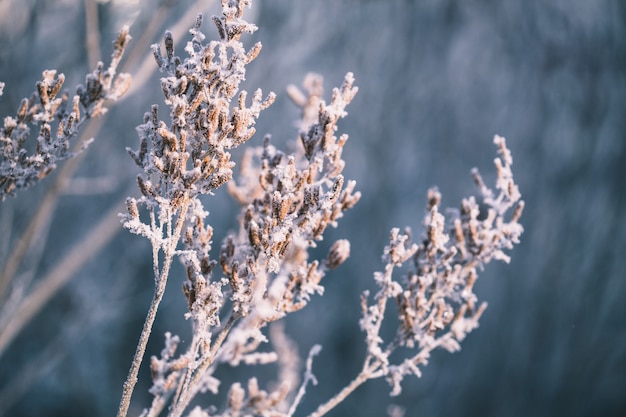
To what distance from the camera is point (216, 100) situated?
1.18 m

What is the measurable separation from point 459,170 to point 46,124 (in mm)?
4898

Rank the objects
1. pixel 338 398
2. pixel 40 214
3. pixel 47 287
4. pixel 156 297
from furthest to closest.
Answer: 1. pixel 47 287
2. pixel 40 214
3. pixel 338 398
4. pixel 156 297

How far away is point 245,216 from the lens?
1.41 meters

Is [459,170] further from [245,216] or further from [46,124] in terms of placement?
[46,124]

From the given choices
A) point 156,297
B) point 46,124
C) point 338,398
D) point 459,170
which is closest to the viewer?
point 156,297

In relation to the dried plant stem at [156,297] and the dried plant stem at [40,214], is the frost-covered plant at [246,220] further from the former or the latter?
the dried plant stem at [40,214]

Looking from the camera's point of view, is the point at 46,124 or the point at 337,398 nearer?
the point at 46,124

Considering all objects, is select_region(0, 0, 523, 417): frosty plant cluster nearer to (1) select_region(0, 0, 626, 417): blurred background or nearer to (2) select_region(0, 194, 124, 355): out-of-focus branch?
(2) select_region(0, 194, 124, 355): out-of-focus branch

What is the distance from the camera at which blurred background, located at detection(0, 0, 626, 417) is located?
15.5ft

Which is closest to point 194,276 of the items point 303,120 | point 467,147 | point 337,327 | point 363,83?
point 303,120

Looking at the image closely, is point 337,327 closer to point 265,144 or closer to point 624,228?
point 624,228

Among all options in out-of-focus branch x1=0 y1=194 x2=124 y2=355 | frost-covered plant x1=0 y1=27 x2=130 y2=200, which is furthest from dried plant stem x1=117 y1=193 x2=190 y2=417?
out-of-focus branch x1=0 y1=194 x2=124 y2=355

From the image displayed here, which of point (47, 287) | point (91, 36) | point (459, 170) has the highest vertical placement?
point (459, 170)

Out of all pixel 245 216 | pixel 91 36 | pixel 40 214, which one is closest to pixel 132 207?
pixel 245 216
